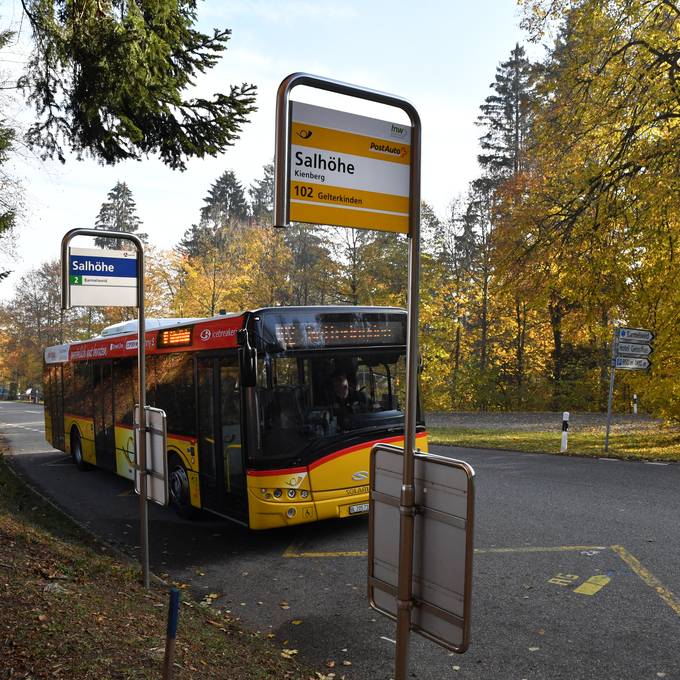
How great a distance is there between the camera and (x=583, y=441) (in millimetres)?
17969

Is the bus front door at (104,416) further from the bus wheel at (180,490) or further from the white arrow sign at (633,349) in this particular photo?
the white arrow sign at (633,349)

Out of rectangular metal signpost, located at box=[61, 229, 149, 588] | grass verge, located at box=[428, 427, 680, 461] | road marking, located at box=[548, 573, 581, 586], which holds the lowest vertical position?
grass verge, located at box=[428, 427, 680, 461]

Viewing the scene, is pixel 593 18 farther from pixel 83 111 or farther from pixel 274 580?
pixel 274 580

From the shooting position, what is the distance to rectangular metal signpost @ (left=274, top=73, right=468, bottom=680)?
2.66 metres

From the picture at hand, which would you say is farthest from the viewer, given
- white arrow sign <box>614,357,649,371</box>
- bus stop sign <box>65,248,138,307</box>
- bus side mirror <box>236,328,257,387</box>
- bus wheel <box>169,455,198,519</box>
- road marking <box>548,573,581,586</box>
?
white arrow sign <box>614,357,649,371</box>

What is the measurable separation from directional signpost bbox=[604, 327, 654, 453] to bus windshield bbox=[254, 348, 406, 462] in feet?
29.0

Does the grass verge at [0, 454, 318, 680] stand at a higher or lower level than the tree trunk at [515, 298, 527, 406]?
lower

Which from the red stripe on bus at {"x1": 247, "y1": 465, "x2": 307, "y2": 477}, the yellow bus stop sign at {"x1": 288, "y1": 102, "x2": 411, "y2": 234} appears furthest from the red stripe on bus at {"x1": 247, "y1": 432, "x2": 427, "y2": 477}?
the yellow bus stop sign at {"x1": 288, "y1": 102, "x2": 411, "y2": 234}

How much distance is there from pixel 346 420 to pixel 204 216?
62.2 m

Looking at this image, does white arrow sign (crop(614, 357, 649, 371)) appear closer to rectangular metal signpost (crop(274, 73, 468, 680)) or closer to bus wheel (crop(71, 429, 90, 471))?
bus wheel (crop(71, 429, 90, 471))

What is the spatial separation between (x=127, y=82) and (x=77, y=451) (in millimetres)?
9440

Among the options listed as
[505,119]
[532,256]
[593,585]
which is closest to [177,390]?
[593,585]

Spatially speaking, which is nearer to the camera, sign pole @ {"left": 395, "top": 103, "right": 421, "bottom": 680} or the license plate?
sign pole @ {"left": 395, "top": 103, "right": 421, "bottom": 680}

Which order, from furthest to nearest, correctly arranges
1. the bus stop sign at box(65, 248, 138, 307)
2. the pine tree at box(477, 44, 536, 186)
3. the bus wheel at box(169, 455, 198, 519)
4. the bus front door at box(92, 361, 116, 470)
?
the pine tree at box(477, 44, 536, 186) → the bus front door at box(92, 361, 116, 470) → the bus wheel at box(169, 455, 198, 519) → the bus stop sign at box(65, 248, 138, 307)
